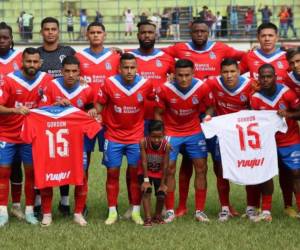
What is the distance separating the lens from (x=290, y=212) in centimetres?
784

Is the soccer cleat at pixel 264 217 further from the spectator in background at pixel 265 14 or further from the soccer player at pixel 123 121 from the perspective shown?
the spectator in background at pixel 265 14

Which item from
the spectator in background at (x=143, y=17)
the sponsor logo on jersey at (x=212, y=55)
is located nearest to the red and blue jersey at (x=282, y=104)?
the sponsor logo on jersey at (x=212, y=55)

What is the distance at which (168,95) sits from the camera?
24.7ft

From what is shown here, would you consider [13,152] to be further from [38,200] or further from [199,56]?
[199,56]

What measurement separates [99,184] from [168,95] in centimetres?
319

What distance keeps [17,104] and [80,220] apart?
146cm

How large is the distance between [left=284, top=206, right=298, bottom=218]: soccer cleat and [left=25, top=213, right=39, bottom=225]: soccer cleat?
2930 mm

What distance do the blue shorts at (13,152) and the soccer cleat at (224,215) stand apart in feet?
7.36

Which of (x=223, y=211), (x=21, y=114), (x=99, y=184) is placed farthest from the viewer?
(x=99, y=184)

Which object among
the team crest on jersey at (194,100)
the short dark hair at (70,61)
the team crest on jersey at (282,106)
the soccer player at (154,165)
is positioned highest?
the short dark hair at (70,61)

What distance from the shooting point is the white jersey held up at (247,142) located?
7.37 metres

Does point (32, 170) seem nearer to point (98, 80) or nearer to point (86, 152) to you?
point (86, 152)

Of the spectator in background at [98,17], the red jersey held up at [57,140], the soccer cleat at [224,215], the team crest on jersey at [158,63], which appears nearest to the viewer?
the red jersey held up at [57,140]

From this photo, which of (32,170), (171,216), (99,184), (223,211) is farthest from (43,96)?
(99,184)
